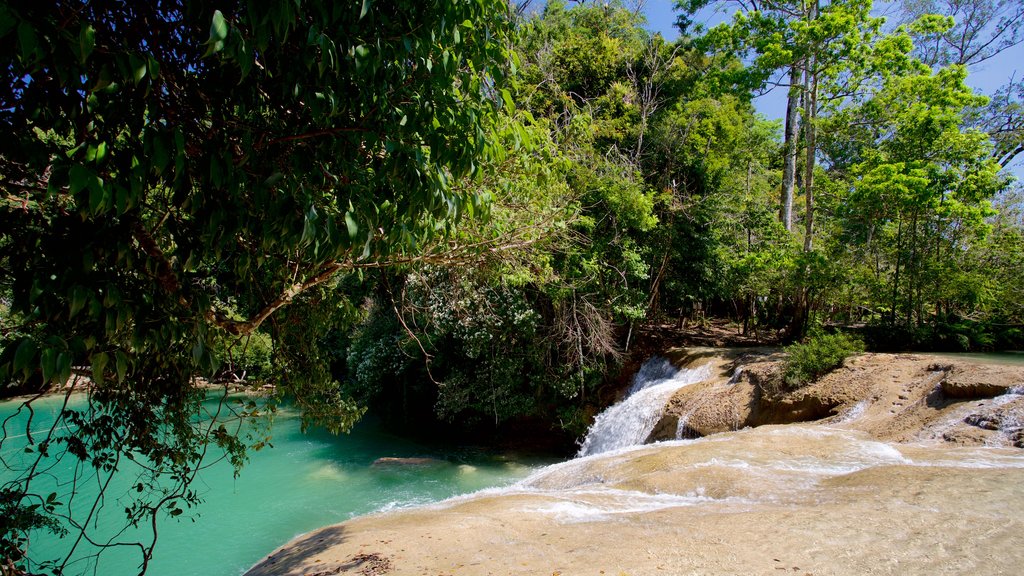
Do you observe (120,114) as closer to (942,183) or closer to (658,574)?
(658,574)

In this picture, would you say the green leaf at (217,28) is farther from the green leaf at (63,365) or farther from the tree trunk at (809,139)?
the tree trunk at (809,139)

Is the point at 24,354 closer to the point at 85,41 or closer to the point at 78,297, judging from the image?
the point at 78,297

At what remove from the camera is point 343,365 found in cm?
2228

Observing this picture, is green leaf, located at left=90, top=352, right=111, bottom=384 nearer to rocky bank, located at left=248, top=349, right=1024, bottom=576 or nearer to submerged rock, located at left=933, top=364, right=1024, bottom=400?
rocky bank, located at left=248, top=349, right=1024, bottom=576

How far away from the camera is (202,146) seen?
272 centimetres

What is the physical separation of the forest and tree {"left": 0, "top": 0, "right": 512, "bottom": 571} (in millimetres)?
19

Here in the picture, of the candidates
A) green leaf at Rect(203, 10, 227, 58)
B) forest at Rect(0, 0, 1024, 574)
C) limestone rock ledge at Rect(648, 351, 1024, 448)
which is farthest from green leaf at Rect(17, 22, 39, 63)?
limestone rock ledge at Rect(648, 351, 1024, 448)

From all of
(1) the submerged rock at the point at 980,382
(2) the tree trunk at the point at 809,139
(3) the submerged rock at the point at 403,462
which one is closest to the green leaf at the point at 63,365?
(1) the submerged rock at the point at 980,382

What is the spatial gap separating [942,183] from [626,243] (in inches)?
267

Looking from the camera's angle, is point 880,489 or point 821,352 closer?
point 880,489

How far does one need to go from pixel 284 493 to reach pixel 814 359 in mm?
10629

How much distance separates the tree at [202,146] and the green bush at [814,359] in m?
8.19

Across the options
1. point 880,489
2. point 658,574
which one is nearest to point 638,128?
point 880,489

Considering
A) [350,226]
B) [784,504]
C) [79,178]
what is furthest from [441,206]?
[784,504]
